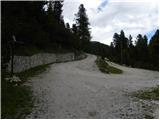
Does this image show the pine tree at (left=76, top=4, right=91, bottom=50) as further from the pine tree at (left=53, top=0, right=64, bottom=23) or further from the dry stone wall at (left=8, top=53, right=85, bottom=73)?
the dry stone wall at (left=8, top=53, right=85, bottom=73)

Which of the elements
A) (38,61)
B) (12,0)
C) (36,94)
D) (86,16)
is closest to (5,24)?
(12,0)

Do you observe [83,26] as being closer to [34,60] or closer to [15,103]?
[34,60]

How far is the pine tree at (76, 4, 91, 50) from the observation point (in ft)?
262

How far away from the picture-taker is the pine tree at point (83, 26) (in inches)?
3146

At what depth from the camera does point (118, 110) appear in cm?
955

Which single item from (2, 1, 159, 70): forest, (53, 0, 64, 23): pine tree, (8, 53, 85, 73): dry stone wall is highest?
(53, 0, 64, 23): pine tree

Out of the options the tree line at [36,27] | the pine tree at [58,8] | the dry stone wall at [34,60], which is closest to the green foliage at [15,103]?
the tree line at [36,27]

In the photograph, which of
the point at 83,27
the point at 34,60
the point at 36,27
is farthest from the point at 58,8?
the point at 34,60

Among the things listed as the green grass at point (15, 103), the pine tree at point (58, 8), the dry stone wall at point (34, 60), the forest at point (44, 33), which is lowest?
the green grass at point (15, 103)

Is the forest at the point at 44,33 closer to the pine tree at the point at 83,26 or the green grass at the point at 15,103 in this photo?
the pine tree at the point at 83,26

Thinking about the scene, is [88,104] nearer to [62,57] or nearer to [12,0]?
[12,0]

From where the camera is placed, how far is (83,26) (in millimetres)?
80562

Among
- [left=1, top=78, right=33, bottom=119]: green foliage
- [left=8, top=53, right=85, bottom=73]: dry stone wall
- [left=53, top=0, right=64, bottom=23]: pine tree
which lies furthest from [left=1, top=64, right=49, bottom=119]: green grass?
[left=53, top=0, right=64, bottom=23]: pine tree

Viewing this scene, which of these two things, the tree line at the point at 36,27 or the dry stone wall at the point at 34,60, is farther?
the dry stone wall at the point at 34,60
